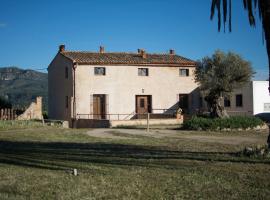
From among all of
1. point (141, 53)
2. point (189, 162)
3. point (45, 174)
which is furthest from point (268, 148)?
point (141, 53)

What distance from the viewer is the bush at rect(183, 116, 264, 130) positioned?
24391 millimetres

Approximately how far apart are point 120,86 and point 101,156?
2578 cm

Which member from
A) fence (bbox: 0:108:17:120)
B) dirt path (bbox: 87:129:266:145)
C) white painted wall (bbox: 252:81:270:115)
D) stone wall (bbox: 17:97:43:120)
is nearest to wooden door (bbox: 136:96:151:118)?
stone wall (bbox: 17:97:43:120)

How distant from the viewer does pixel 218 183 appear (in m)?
8.44

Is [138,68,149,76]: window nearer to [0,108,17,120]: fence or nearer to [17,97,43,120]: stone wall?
[17,97,43,120]: stone wall

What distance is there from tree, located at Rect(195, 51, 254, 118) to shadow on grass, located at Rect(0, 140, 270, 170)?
1331cm

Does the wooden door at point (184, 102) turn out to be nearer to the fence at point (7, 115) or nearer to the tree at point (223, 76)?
the tree at point (223, 76)

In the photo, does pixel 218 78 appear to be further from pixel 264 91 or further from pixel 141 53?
pixel 141 53

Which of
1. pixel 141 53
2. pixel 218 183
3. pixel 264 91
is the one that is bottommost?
pixel 218 183

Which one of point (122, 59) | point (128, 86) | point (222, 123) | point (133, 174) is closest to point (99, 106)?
point (128, 86)

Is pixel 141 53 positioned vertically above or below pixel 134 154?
above

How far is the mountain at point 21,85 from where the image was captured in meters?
95.6

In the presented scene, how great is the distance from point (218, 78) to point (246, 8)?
14.9 metres

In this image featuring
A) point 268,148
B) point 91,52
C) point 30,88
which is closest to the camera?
point 268,148
